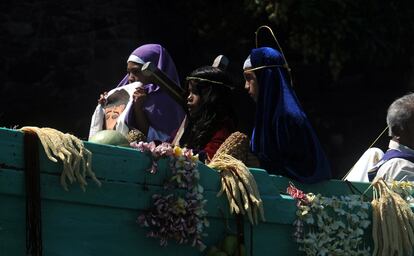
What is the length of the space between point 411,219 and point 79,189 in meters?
1.59

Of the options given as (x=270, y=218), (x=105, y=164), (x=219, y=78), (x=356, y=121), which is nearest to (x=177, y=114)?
(x=219, y=78)

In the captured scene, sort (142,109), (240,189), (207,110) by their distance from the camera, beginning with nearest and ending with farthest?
1. (240,189)
2. (207,110)
3. (142,109)

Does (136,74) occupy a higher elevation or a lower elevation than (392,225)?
higher

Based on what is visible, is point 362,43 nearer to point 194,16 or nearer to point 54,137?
point 194,16

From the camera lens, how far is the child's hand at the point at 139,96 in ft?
16.5

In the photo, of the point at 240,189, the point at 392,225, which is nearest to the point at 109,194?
the point at 240,189

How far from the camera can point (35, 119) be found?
8383 millimetres

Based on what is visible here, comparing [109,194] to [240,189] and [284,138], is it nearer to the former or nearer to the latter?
[240,189]

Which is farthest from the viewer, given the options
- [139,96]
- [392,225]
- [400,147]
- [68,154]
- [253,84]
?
[139,96]

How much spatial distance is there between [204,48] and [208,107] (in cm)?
443

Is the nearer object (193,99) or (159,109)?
(193,99)

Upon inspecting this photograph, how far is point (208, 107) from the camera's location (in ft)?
15.3

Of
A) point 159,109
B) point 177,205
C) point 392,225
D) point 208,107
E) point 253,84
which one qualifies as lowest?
point 392,225

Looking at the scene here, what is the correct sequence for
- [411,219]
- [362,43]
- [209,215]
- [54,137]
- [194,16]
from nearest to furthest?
[54,137] → [209,215] → [411,219] → [362,43] → [194,16]
